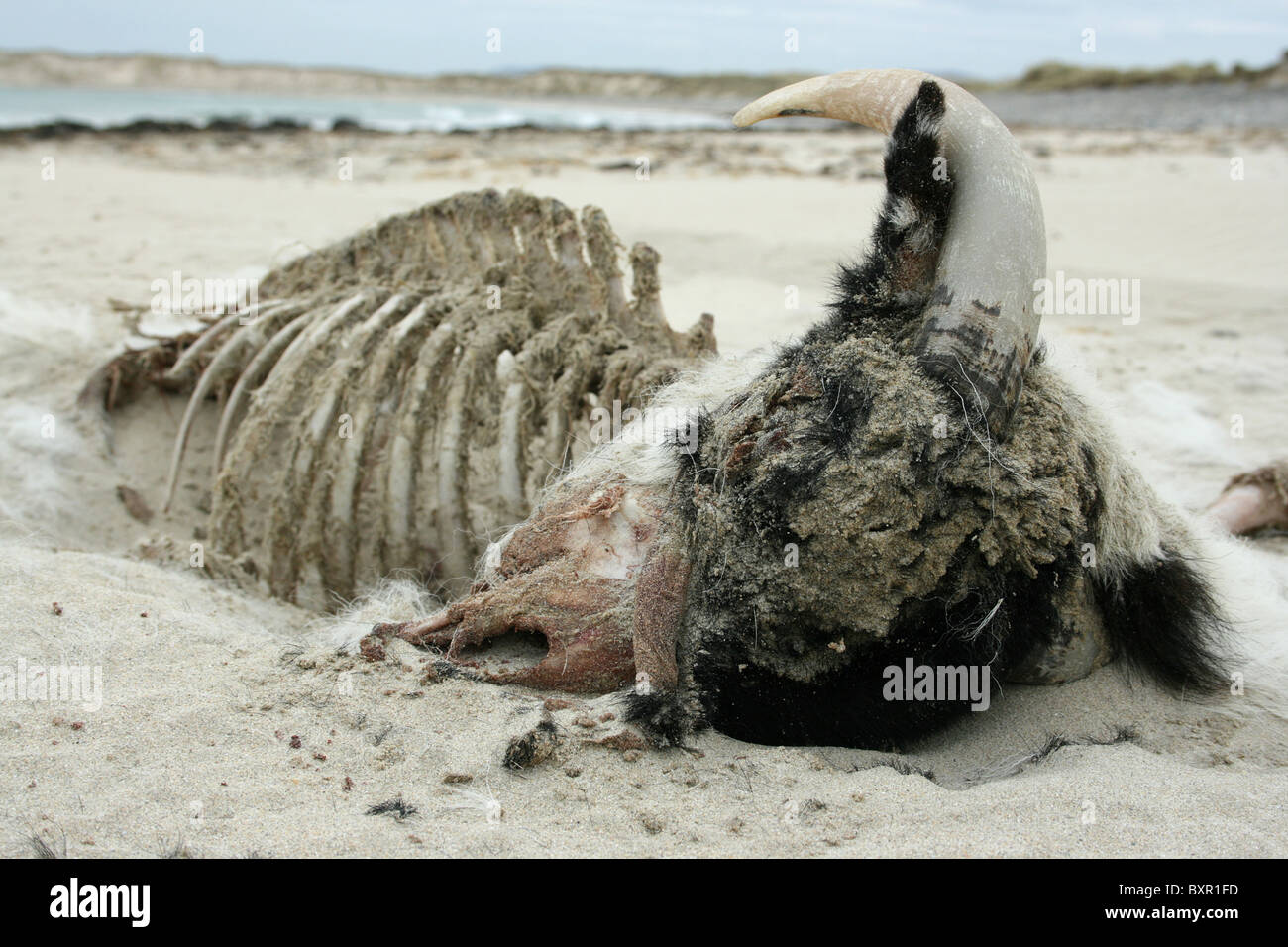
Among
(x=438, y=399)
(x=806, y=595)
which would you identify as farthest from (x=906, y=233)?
(x=438, y=399)

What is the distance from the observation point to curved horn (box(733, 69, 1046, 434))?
6.91 feet

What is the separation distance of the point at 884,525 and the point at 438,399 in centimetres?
182

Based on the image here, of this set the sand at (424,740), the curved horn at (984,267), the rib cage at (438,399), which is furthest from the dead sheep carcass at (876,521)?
the rib cage at (438,399)

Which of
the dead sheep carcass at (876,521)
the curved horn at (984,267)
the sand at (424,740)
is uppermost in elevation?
the curved horn at (984,267)

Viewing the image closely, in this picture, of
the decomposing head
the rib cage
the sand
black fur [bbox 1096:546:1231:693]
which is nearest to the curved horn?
the decomposing head

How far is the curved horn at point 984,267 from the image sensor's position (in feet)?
6.91

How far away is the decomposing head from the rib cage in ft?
2.27

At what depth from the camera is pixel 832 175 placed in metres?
14.7

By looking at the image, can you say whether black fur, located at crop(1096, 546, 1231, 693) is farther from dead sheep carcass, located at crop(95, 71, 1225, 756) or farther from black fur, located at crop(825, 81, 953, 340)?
black fur, located at crop(825, 81, 953, 340)

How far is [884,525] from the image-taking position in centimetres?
213

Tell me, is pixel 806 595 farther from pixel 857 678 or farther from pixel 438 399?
pixel 438 399

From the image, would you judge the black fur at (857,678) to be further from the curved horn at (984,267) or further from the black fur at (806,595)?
the curved horn at (984,267)

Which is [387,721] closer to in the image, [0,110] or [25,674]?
[25,674]
